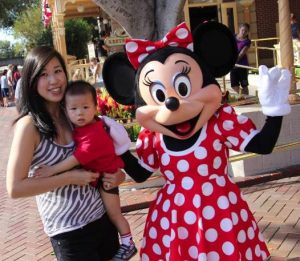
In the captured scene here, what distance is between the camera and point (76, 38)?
3338cm

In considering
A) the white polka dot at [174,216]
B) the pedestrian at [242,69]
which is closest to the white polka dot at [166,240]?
the white polka dot at [174,216]

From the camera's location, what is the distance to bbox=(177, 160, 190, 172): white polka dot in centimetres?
263

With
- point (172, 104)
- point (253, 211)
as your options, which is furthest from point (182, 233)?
point (253, 211)

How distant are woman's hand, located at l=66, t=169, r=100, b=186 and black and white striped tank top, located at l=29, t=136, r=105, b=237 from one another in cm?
8

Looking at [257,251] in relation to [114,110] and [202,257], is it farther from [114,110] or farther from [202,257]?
[114,110]

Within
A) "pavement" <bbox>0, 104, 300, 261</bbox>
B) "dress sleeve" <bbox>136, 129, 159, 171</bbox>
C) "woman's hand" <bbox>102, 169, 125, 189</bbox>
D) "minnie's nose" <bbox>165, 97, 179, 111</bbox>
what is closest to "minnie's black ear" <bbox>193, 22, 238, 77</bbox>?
"minnie's nose" <bbox>165, 97, 179, 111</bbox>

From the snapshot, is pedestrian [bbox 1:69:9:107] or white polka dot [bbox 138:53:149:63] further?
pedestrian [bbox 1:69:9:107]

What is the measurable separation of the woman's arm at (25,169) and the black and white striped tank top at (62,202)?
0.08 meters

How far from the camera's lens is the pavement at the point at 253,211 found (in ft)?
13.5

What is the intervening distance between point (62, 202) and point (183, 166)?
0.67 metres

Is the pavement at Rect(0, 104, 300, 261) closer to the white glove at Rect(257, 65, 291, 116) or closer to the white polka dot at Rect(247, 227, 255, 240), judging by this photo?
the white polka dot at Rect(247, 227, 255, 240)

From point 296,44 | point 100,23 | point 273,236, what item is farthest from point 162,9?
point 100,23

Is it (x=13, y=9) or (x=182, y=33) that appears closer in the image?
(x=182, y=33)

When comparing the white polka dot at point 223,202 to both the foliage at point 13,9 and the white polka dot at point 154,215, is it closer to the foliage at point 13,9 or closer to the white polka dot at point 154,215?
the white polka dot at point 154,215
